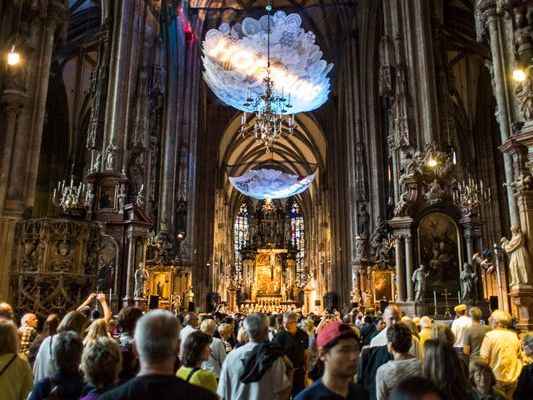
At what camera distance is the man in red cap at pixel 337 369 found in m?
2.57

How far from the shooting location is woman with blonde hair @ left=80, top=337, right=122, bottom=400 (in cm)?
286

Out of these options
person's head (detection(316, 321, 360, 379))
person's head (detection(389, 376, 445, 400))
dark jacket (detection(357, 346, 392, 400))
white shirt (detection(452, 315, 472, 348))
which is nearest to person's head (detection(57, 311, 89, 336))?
person's head (detection(316, 321, 360, 379))

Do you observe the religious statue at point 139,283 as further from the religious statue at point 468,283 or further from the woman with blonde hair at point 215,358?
the woman with blonde hair at point 215,358

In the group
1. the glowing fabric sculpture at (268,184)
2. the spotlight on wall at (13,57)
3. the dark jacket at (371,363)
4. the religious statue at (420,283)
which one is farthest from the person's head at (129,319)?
the glowing fabric sculpture at (268,184)

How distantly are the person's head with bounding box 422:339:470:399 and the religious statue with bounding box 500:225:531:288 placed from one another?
310 inches

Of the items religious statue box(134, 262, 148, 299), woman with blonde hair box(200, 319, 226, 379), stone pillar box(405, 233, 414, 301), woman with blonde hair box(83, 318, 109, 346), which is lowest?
woman with blonde hair box(200, 319, 226, 379)

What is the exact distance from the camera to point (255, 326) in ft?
14.4

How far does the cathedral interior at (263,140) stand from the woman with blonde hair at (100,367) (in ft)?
22.3

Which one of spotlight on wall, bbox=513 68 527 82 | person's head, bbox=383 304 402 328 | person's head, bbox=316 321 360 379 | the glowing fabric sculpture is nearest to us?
person's head, bbox=316 321 360 379

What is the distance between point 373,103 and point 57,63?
1713 centimetres

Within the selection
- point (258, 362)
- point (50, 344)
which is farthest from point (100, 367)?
point (50, 344)

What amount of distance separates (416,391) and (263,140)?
22.5 m

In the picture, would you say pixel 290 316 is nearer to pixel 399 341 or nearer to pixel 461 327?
pixel 461 327

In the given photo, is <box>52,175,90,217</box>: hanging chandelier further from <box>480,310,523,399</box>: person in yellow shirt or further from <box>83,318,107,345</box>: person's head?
<box>480,310,523,399</box>: person in yellow shirt
